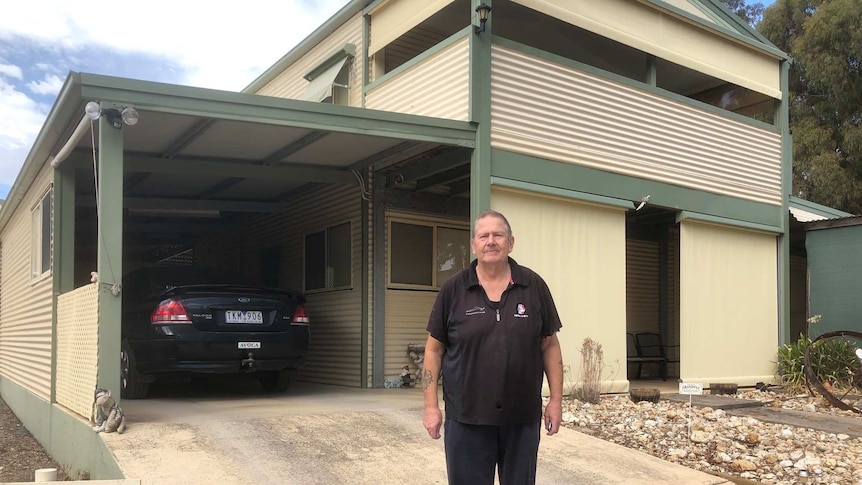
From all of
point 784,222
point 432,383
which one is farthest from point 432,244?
point 432,383

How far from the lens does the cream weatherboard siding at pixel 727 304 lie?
9969 mm

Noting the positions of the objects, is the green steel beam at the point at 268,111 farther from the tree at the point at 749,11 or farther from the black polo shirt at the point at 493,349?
the tree at the point at 749,11

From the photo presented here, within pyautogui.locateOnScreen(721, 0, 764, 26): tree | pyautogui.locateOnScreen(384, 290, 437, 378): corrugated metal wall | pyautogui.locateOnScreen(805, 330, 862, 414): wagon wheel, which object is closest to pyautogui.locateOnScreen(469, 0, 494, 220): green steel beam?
pyautogui.locateOnScreen(384, 290, 437, 378): corrugated metal wall

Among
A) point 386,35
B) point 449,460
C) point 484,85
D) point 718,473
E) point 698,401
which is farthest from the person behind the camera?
point 386,35

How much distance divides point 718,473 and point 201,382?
687 centimetres

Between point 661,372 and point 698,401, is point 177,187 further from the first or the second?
point 661,372

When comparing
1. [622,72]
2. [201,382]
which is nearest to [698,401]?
[622,72]

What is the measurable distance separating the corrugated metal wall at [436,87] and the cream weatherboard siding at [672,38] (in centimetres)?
94

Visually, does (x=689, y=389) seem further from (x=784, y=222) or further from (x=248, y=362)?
(x=784, y=222)

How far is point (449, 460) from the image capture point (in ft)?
11.5

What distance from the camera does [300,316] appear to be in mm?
8008

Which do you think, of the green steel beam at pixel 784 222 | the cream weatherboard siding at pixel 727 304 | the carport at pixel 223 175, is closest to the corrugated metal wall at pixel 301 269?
the carport at pixel 223 175

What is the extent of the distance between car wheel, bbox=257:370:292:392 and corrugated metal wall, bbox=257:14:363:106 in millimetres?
3746

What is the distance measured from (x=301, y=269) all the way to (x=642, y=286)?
6086mm
